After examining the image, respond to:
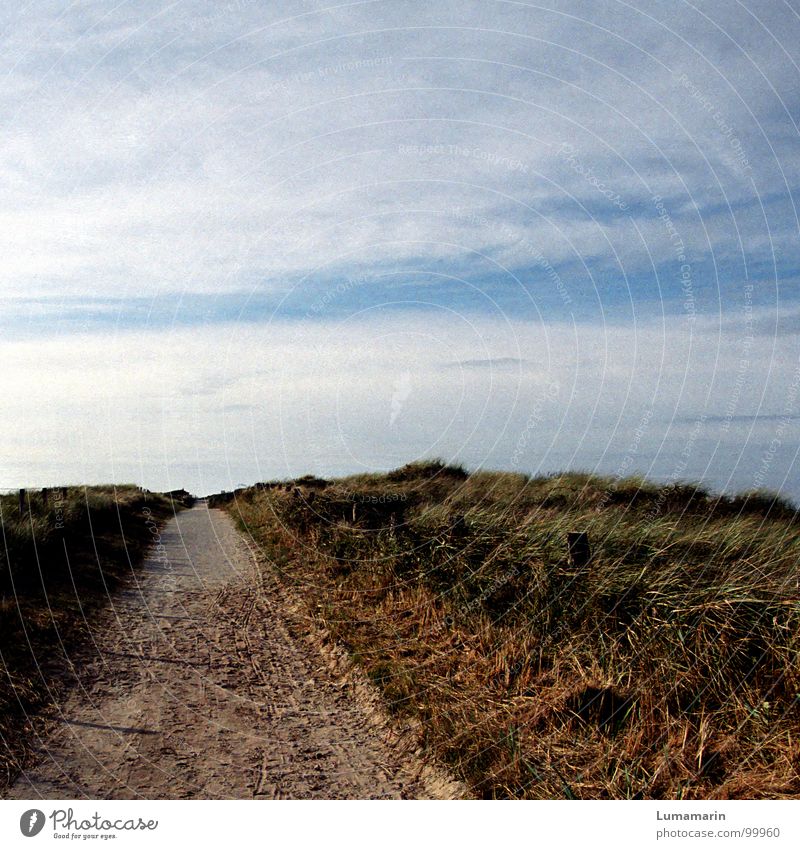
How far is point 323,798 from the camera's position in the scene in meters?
6.16

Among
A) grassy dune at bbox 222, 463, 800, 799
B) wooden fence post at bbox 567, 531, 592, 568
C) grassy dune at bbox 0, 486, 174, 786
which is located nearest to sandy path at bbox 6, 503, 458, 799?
grassy dune at bbox 0, 486, 174, 786

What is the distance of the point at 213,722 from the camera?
7.70 metres

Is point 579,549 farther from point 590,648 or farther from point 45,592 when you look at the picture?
point 45,592

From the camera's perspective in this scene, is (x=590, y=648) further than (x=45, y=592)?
No

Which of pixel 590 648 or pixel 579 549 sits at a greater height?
pixel 579 549

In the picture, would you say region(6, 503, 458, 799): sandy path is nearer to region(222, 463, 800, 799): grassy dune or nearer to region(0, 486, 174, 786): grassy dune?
region(0, 486, 174, 786): grassy dune

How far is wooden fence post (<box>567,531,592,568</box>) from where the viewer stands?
8477mm

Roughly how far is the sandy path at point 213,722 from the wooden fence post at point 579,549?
2.79 meters

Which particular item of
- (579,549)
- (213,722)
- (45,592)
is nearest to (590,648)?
(579,549)

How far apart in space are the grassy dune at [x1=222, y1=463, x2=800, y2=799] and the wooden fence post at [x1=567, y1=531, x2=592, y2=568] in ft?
0.33

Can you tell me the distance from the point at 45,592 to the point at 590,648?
345 inches

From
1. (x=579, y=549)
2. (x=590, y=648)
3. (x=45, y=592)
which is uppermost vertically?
(x=579, y=549)

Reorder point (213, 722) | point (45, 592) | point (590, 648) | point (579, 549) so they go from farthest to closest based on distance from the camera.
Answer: point (45, 592) → point (579, 549) → point (213, 722) → point (590, 648)
